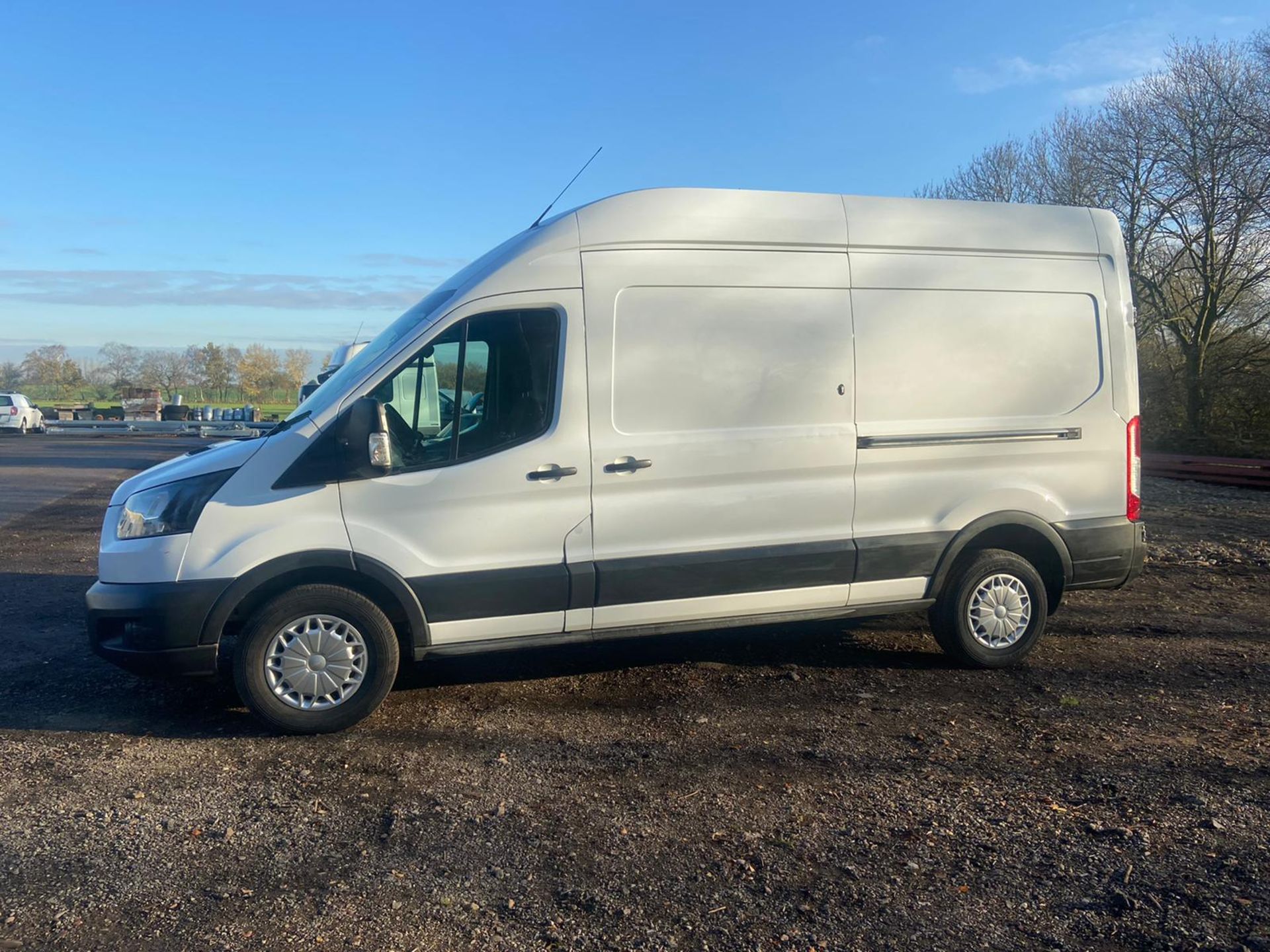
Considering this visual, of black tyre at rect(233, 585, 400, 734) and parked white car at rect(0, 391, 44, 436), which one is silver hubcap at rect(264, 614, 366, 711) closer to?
black tyre at rect(233, 585, 400, 734)

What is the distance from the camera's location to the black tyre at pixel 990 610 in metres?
5.77

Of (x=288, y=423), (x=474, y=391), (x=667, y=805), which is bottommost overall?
(x=667, y=805)

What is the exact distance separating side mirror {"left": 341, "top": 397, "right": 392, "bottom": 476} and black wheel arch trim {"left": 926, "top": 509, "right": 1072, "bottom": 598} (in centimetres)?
334

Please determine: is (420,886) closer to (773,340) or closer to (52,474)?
(773,340)

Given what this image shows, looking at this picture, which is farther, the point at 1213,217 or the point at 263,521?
the point at 1213,217

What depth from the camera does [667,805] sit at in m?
3.93

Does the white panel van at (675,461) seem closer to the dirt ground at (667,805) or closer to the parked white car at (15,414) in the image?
the dirt ground at (667,805)

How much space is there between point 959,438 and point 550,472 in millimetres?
2504

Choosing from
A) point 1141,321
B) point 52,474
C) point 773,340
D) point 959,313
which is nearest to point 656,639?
point 773,340

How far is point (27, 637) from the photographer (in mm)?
6652

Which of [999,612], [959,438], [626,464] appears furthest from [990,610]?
[626,464]

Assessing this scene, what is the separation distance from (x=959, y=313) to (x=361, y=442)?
360 cm

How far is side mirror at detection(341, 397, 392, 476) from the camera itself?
15.3 feet

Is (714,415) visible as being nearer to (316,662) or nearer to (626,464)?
(626,464)
